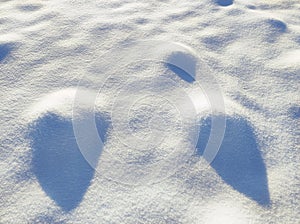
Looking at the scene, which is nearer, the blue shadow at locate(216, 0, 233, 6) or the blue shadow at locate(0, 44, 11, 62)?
the blue shadow at locate(0, 44, 11, 62)

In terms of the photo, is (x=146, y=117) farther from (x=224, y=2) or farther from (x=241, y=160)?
(x=224, y=2)

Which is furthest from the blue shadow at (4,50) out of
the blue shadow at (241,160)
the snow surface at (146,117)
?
the blue shadow at (241,160)

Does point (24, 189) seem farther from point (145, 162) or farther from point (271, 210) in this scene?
point (271, 210)

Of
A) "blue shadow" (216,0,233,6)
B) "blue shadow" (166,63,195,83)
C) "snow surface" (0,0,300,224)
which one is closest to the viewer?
"snow surface" (0,0,300,224)

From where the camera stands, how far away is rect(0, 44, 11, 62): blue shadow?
4.22 ft

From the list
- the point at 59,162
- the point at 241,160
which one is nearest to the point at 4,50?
the point at 59,162

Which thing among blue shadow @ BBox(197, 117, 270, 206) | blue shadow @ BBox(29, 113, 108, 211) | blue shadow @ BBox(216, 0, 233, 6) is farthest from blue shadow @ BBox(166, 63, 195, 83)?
blue shadow @ BBox(216, 0, 233, 6)

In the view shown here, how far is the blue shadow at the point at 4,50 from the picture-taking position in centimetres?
129

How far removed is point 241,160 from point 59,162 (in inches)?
21.8

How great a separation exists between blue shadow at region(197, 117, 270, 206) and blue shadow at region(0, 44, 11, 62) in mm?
846

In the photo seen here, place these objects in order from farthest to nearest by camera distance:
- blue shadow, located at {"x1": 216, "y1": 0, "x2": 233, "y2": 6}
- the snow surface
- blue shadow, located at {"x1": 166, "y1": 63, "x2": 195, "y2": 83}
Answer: blue shadow, located at {"x1": 216, "y1": 0, "x2": 233, "y2": 6}, blue shadow, located at {"x1": 166, "y1": 63, "x2": 195, "y2": 83}, the snow surface

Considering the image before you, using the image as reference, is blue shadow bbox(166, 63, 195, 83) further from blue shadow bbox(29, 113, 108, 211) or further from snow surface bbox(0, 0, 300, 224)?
blue shadow bbox(29, 113, 108, 211)

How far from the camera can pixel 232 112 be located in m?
1.07

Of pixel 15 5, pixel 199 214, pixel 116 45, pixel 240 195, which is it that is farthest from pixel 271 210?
pixel 15 5
